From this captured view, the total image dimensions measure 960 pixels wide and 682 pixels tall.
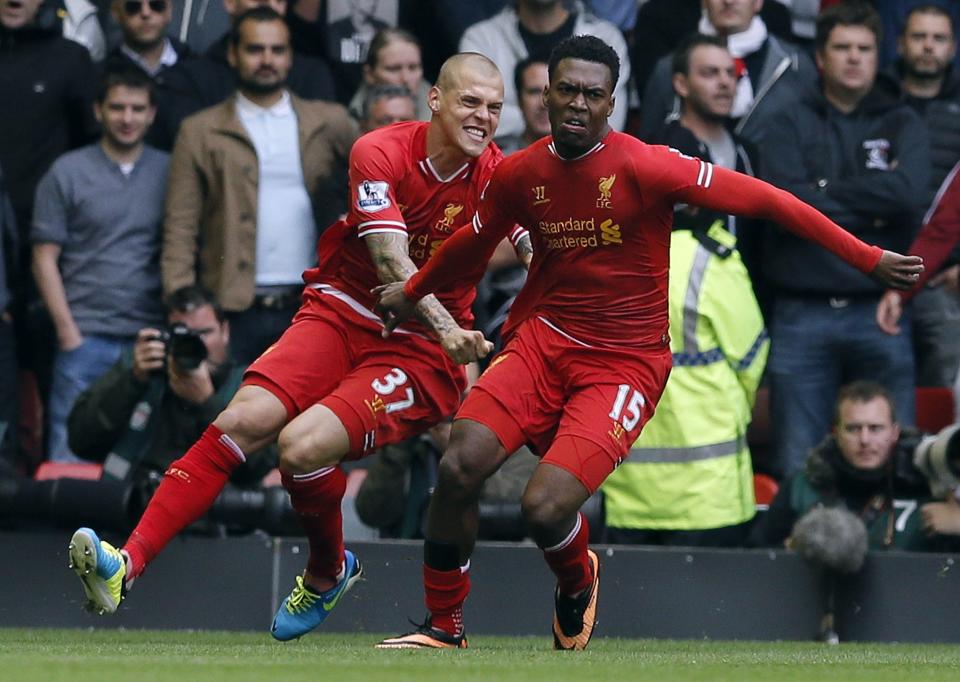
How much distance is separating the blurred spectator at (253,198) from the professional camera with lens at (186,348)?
149cm

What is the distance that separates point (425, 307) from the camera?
795 cm

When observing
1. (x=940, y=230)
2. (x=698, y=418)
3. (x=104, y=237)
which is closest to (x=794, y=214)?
(x=698, y=418)

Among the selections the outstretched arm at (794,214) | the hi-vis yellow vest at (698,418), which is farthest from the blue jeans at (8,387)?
the outstretched arm at (794,214)

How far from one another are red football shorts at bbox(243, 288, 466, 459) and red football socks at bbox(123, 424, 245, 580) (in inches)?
12.7

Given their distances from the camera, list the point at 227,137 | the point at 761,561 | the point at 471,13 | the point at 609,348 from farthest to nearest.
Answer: the point at 471,13 < the point at 227,137 < the point at 761,561 < the point at 609,348

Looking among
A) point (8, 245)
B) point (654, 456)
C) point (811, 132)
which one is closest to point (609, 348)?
point (654, 456)

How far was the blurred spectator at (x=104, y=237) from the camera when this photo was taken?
1102 cm

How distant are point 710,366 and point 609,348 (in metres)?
2.38

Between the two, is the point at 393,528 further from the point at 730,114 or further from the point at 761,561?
the point at 730,114

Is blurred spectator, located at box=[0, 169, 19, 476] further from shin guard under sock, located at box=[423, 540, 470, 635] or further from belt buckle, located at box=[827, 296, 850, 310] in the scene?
belt buckle, located at box=[827, 296, 850, 310]

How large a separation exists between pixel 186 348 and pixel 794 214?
10.4 feet

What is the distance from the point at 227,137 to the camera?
438 inches

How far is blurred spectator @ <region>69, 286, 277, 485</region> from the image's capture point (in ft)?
31.5

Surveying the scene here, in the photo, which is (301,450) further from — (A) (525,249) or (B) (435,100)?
(B) (435,100)
